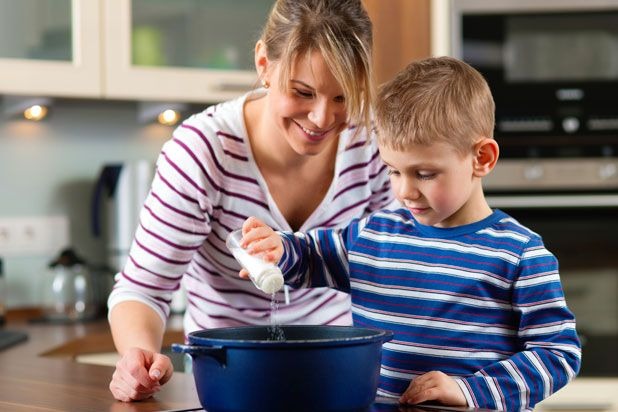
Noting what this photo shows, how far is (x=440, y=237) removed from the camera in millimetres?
1274

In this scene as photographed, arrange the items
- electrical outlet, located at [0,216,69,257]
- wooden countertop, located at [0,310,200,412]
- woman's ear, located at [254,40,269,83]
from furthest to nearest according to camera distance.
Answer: electrical outlet, located at [0,216,69,257] < woman's ear, located at [254,40,269,83] < wooden countertop, located at [0,310,200,412]

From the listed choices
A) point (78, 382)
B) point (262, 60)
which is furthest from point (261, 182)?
point (78, 382)

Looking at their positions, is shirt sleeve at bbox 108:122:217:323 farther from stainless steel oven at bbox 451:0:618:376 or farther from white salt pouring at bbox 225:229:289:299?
stainless steel oven at bbox 451:0:618:376

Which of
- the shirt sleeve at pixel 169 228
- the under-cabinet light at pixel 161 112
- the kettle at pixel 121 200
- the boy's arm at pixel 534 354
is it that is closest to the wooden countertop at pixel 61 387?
the shirt sleeve at pixel 169 228

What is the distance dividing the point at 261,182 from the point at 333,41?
325 mm

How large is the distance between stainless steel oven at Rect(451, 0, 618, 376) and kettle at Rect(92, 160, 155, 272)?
936mm

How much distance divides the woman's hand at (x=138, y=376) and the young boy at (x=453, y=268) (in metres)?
0.20

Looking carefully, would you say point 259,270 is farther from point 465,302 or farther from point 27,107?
point 27,107

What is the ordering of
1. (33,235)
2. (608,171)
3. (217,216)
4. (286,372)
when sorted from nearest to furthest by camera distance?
(286,372), (217,216), (608,171), (33,235)

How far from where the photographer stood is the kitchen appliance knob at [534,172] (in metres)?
2.46

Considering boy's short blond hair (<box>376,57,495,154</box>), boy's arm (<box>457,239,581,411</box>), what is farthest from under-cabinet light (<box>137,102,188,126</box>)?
boy's arm (<box>457,239,581,411</box>)

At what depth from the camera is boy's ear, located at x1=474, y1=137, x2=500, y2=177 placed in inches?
48.9

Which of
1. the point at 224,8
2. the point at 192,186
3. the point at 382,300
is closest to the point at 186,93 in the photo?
the point at 224,8

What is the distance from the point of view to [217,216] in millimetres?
1613
